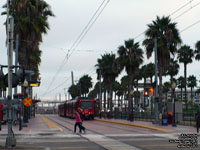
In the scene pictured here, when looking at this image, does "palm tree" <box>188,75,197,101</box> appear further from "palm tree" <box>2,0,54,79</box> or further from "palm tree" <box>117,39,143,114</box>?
"palm tree" <box>2,0,54,79</box>

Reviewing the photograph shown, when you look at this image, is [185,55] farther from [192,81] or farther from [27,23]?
[27,23]

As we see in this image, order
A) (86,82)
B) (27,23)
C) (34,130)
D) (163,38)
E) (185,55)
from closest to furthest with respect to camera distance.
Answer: (34,130) < (27,23) < (163,38) < (185,55) < (86,82)

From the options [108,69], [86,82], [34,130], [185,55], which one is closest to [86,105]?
[108,69]

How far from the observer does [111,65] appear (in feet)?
220

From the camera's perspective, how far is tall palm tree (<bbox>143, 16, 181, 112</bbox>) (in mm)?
41719

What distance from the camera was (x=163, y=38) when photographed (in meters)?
42.1

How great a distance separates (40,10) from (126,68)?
2165 cm

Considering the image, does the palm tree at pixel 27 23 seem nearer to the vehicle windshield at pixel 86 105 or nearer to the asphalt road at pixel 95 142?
the asphalt road at pixel 95 142

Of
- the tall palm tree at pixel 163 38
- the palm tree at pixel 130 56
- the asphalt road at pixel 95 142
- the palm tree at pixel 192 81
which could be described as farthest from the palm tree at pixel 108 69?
the palm tree at pixel 192 81

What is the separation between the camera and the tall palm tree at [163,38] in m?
41.7

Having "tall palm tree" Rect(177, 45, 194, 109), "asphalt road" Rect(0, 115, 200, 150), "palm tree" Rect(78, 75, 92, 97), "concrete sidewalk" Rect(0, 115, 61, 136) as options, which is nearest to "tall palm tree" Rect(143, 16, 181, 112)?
"concrete sidewalk" Rect(0, 115, 61, 136)

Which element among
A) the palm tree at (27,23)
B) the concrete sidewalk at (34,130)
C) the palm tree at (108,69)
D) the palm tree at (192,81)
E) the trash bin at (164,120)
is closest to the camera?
the concrete sidewalk at (34,130)

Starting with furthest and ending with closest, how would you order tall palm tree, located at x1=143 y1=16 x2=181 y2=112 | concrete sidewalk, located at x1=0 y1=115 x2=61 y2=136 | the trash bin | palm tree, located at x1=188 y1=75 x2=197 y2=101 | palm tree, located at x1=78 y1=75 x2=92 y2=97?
1. palm tree, located at x1=188 y1=75 x2=197 y2=101
2. palm tree, located at x1=78 y1=75 x2=92 y2=97
3. tall palm tree, located at x1=143 y1=16 x2=181 y2=112
4. the trash bin
5. concrete sidewalk, located at x1=0 y1=115 x2=61 y2=136

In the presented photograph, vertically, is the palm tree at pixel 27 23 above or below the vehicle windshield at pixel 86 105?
above
